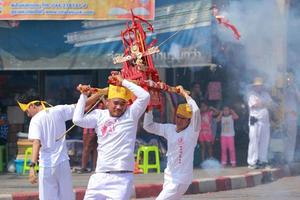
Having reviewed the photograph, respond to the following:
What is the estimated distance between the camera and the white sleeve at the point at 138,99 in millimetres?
7249

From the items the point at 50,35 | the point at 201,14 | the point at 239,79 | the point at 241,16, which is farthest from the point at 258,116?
the point at 50,35

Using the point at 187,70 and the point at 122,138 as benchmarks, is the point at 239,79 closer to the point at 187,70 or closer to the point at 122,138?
the point at 187,70

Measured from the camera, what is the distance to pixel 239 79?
51.3ft

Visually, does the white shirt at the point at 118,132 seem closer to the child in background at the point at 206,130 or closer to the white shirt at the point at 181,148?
the white shirt at the point at 181,148

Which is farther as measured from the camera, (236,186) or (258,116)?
(258,116)

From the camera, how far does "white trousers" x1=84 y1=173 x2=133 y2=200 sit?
22.8 feet

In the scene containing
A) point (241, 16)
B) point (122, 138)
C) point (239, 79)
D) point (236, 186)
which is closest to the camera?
point (122, 138)

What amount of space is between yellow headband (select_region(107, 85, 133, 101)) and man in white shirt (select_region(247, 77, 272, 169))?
741cm

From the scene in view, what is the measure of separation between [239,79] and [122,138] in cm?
876

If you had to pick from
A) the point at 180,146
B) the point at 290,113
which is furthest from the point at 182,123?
the point at 290,113

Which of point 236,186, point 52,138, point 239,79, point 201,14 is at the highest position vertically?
point 201,14

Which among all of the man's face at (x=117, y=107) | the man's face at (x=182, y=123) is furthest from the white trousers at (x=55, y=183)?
the man's face at (x=182, y=123)

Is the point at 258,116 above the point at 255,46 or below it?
below

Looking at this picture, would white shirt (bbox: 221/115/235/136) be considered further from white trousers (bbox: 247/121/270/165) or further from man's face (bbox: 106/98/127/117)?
man's face (bbox: 106/98/127/117)
